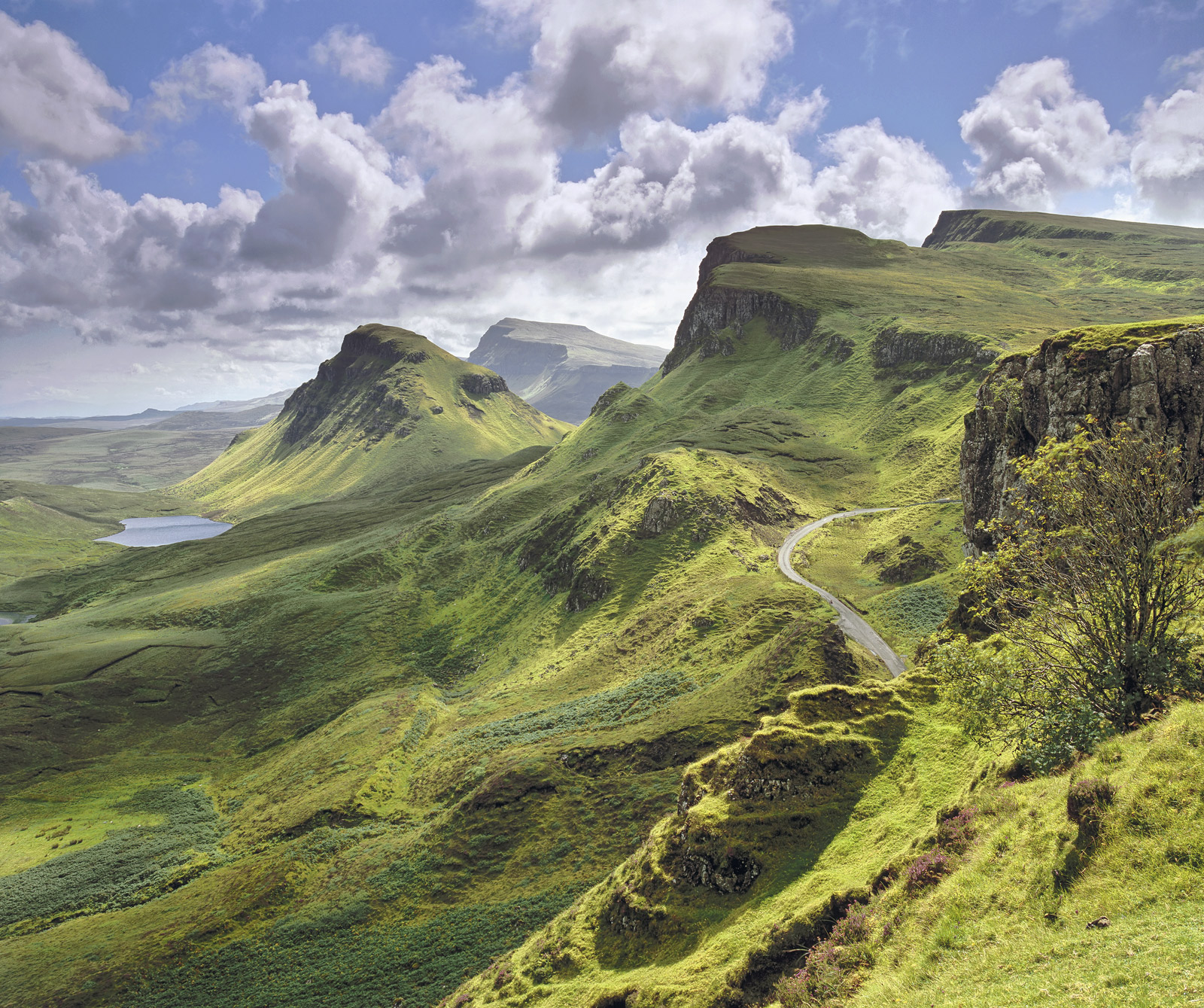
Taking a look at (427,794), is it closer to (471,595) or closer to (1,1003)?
(1,1003)

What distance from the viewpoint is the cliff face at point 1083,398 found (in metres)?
51.4

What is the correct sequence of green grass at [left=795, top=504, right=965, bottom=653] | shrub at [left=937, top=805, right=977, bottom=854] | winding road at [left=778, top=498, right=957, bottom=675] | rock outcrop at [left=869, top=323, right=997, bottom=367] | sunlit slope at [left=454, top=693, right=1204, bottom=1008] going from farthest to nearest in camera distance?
rock outcrop at [left=869, top=323, right=997, bottom=367] < green grass at [left=795, top=504, right=965, bottom=653] < winding road at [left=778, top=498, right=957, bottom=675] < shrub at [left=937, top=805, right=977, bottom=854] < sunlit slope at [left=454, top=693, right=1204, bottom=1008]

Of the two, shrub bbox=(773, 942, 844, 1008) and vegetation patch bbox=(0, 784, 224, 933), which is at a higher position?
shrub bbox=(773, 942, 844, 1008)

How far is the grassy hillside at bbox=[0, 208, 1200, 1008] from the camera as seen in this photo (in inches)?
1256

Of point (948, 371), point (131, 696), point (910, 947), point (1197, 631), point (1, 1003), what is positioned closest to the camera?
point (910, 947)

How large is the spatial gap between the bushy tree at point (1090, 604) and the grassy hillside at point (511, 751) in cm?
663

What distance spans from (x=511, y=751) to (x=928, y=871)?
196 feet

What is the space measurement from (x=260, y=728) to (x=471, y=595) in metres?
47.2

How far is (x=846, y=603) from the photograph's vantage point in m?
85.2

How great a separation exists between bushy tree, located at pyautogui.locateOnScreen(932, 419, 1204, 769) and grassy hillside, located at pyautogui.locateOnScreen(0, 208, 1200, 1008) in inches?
261

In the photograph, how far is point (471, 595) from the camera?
13812 centimetres

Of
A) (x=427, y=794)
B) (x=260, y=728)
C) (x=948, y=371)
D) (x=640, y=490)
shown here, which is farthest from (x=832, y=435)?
(x=260, y=728)

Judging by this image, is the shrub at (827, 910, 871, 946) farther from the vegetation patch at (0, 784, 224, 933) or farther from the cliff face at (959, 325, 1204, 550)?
the vegetation patch at (0, 784, 224, 933)

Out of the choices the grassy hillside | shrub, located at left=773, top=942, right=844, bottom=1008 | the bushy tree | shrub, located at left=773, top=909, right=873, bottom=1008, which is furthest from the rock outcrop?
shrub, located at left=773, top=942, right=844, bottom=1008
